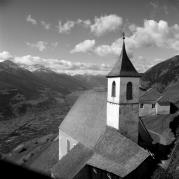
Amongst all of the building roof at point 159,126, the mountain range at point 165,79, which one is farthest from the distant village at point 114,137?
the mountain range at point 165,79

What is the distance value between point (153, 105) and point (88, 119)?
37653mm

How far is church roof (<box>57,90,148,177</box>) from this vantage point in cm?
2056

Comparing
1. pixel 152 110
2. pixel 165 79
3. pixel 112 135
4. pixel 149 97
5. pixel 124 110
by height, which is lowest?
pixel 152 110

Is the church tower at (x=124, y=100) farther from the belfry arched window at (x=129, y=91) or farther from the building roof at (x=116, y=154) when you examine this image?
the building roof at (x=116, y=154)

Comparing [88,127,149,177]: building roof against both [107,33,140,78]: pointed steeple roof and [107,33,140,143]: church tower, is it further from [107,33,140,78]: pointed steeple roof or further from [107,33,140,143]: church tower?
[107,33,140,78]: pointed steeple roof

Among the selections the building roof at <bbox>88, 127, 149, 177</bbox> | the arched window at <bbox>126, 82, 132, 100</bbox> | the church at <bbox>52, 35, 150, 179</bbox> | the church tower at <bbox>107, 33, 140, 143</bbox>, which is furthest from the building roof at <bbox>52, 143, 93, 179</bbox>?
the arched window at <bbox>126, 82, 132, 100</bbox>

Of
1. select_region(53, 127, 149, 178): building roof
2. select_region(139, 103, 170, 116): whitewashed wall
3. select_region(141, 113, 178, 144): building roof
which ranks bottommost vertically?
select_region(141, 113, 178, 144): building roof

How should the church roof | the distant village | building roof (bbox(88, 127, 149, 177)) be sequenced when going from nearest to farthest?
building roof (bbox(88, 127, 149, 177)) → the church roof → the distant village

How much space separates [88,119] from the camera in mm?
28031

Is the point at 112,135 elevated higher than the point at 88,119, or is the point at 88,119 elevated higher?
the point at 88,119

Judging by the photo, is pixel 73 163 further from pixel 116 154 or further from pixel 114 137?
pixel 114 137

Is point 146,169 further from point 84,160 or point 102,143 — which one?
point 84,160

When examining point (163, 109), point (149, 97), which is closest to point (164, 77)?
point (149, 97)

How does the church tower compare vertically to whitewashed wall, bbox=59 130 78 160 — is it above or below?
above
